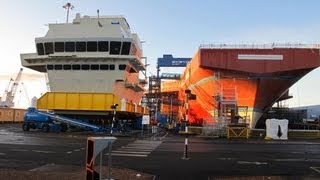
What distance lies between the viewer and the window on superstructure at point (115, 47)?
54.1 metres

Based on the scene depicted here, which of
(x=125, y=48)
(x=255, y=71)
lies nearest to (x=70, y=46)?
(x=125, y=48)

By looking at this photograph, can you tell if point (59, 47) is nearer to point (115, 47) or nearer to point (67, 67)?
point (67, 67)

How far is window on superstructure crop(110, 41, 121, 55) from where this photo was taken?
177 feet

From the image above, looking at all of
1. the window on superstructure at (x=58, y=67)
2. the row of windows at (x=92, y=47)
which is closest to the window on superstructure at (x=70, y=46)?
the row of windows at (x=92, y=47)

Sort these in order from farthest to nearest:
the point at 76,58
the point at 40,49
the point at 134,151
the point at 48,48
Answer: the point at 40,49 < the point at 48,48 < the point at 76,58 < the point at 134,151

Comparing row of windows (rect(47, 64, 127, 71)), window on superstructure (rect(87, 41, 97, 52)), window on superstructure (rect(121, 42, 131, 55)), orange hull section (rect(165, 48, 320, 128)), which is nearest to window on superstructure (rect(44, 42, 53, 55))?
row of windows (rect(47, 64, 127, 71))

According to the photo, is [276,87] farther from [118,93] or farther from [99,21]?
[99,21]

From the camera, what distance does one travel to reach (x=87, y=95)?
51750mm

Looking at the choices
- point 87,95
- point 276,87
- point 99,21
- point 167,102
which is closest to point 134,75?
point 99,21

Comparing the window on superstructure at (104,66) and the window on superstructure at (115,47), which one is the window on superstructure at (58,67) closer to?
the window on superstructure at (104,66)

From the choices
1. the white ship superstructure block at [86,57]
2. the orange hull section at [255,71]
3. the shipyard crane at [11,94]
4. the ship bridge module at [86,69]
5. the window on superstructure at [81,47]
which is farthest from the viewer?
the shipyard crane at [11,94]

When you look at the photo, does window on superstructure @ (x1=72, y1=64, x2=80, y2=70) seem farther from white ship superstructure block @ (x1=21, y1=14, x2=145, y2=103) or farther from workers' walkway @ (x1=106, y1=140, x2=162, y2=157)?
workers' walkway @ (x1=106, y1=140, x2=162, y2=157)

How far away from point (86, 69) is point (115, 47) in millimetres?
4207

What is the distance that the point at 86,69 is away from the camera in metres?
54.7
